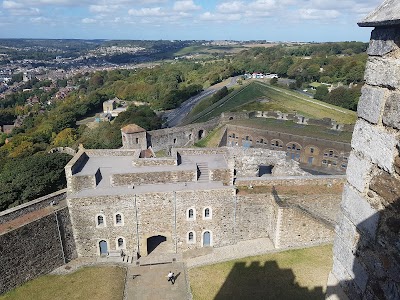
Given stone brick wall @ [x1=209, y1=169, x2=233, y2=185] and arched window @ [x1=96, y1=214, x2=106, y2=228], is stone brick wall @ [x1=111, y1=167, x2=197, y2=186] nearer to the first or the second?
stone brick wall @ [x1=209, y1=169, x2=233, y2=185]

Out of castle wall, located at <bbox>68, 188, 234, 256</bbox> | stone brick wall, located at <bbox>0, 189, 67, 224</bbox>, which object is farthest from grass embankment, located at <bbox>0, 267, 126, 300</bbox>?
stone brick wall, located at <bbox>0, 189, 67, 224</bbox>

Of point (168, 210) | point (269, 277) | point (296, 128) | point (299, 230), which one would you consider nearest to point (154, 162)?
point (168, 210)

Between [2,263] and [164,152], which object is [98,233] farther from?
[164,152]

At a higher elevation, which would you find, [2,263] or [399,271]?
[399,271]

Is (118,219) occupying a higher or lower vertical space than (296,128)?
lower

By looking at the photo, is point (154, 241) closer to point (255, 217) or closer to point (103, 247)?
point (103, 247)

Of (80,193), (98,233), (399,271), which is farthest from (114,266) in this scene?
(399,271)

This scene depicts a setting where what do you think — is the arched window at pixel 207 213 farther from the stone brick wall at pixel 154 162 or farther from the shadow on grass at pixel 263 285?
the stone brick wall at pixel 154 162
